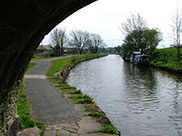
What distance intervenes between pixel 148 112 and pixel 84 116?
3.42 m

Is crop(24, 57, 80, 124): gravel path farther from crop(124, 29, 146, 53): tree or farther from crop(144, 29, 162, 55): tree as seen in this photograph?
crop(124, 29, 146, 53): tree

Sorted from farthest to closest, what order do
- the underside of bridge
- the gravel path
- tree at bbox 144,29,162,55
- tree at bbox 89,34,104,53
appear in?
tree at bbox 89,34,104,53, tree at bbox 144,29,162,55, the gravel path, the underside of bridge

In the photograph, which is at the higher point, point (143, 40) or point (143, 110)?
point (143, 40)

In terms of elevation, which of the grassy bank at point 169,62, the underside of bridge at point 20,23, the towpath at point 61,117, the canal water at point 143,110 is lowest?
the canal water at point 143,110

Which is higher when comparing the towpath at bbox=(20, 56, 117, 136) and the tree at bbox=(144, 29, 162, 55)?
the tree at bbox=(144, 29, 162, 55)

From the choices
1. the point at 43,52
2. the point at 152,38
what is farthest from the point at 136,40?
the point at 43,52

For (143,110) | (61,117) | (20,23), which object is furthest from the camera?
(143,110)

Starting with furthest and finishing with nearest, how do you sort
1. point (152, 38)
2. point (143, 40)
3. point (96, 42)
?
point (96, 42) < point (143, 40) < point (152, 38)

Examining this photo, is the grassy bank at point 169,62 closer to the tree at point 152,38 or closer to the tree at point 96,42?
the tree at point 152,38

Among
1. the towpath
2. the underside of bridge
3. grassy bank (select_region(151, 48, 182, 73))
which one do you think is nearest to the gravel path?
the towpath

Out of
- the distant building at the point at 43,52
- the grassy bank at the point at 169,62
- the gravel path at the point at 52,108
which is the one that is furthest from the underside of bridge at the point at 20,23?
the distant building at the point at 43,52

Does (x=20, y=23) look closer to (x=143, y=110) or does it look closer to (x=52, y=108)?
(x=52, y=108)

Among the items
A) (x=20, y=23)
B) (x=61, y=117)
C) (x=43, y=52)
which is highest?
(x=43, y=52)

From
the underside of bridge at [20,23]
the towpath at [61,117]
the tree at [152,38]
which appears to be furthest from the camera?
the tree at [152,38]
